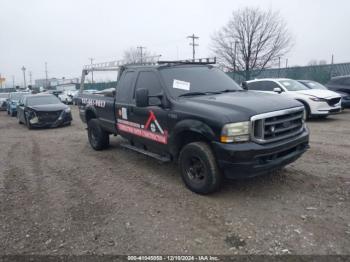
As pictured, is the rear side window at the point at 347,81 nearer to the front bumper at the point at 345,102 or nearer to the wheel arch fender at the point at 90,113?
the front bumper at the point at 345,102

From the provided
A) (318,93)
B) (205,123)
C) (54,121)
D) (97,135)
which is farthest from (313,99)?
(54,121)

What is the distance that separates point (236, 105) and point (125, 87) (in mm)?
2703

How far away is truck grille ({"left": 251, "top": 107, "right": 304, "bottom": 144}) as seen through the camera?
397 cm

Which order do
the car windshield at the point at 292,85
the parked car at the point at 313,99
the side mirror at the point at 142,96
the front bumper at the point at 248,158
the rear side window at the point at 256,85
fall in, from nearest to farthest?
the front bumper at the point at 248,158 → the side mirror at the point at 142,96 → the parked car at the point at 313,99 → the car windshield at the point at 292,85 → the rear side window at the point at 256,85

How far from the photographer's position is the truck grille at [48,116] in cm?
1266

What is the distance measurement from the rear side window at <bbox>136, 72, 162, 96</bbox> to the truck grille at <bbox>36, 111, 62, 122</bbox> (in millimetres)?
8351

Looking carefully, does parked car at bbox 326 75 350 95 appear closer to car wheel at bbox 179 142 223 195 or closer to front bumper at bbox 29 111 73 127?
car wheel at bbox 179 142 223 195

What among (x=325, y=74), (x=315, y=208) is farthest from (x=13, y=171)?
(x=325, y=74)

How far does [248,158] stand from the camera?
389cm

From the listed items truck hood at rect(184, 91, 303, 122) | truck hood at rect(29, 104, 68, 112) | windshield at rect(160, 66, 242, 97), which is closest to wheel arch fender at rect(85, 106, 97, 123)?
windshield at rect(160, 66, 242, 97)

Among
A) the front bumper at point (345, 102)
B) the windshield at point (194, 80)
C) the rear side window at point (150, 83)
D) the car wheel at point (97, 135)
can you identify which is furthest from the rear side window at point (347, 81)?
the rear side window at point (150, 83)

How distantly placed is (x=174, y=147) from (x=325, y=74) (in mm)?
21992

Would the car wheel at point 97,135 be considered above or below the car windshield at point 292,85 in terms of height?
below

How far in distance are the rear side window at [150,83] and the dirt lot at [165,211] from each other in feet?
5.06
